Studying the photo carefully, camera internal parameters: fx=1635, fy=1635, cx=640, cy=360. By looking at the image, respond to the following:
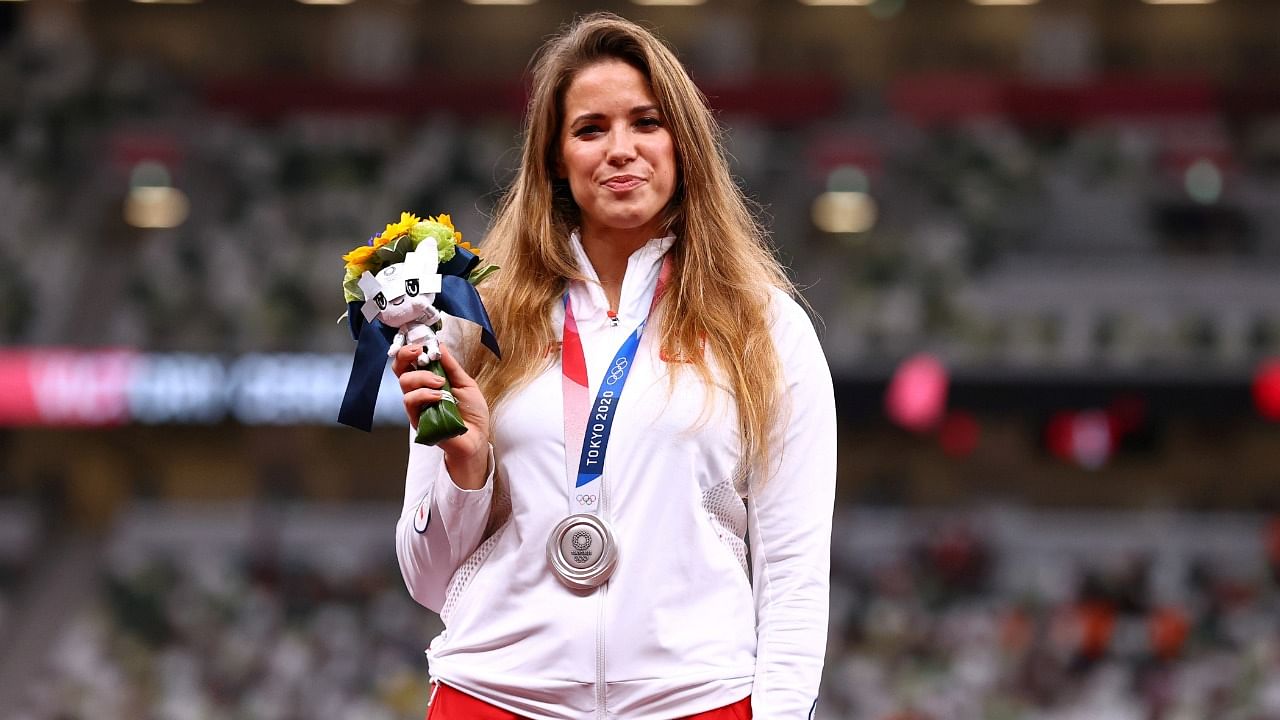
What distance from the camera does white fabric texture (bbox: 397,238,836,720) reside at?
1.77 metres

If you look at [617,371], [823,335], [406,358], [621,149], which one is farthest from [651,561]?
[823,335]

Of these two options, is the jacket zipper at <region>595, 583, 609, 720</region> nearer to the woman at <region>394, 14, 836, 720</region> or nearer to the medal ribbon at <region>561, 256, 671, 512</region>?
the woman at <region>394, 14, 836, 720</region>

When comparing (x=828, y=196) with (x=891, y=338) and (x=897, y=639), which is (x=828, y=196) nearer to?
(x=891, y=338)

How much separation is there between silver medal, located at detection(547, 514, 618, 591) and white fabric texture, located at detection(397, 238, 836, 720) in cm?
2

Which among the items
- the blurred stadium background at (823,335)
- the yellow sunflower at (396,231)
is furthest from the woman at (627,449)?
the blurred stadium background at (823,335)

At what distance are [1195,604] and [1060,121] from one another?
5.34 m

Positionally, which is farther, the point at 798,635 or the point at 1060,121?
the point at 1060,121

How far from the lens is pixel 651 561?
179 cm

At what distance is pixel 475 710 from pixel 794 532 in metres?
0.41

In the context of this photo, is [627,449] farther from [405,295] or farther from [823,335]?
[823,335]

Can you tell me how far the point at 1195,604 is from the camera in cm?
1261

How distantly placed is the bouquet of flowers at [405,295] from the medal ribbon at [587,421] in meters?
0.10

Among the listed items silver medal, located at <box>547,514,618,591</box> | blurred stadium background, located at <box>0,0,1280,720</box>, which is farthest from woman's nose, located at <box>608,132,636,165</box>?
blurred stadium background, located at <box>0,0,1280,720</box>

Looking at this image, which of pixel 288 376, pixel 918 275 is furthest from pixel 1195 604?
pixel 288 376
